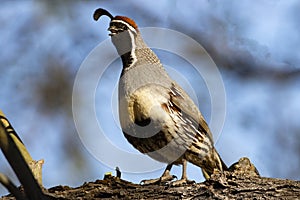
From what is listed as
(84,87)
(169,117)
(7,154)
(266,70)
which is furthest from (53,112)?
(7,154)

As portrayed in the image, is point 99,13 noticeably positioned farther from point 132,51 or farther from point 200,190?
point 200,190

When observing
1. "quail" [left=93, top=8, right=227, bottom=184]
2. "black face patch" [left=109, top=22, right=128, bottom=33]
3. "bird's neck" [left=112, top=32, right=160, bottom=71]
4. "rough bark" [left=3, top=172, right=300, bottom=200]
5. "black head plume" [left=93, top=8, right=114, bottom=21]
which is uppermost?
"black head plume" [left=93, top=8, right=114, bottom=21]

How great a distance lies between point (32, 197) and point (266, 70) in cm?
252

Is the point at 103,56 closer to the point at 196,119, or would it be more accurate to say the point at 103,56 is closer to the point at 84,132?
the point at 84,132

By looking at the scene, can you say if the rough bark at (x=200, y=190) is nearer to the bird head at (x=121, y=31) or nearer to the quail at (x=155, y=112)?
the quail at (x=155, y=112)

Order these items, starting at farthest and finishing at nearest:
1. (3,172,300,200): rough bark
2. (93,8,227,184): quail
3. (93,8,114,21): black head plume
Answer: (93,8,114,21): black head plume, (93,8,227,184): quail, (3,172,300,200): rough bark

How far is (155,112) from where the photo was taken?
359 cm

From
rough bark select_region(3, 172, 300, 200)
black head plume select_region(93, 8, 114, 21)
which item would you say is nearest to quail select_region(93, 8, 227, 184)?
black head plume select_region(93, 8, 114, 21)

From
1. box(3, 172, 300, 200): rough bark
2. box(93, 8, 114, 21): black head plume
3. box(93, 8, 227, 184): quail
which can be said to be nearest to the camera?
box(3, 172, 300, 200): rough bark

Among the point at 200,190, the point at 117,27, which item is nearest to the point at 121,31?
the point at 117,27

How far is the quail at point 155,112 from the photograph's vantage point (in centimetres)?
362

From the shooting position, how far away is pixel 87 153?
4.19 m

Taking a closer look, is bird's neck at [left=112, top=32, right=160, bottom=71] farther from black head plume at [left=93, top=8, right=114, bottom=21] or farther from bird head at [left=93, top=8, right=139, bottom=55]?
black head plume at [left=93, top=8, right=114, bottom=21]

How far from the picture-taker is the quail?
3.62 m
